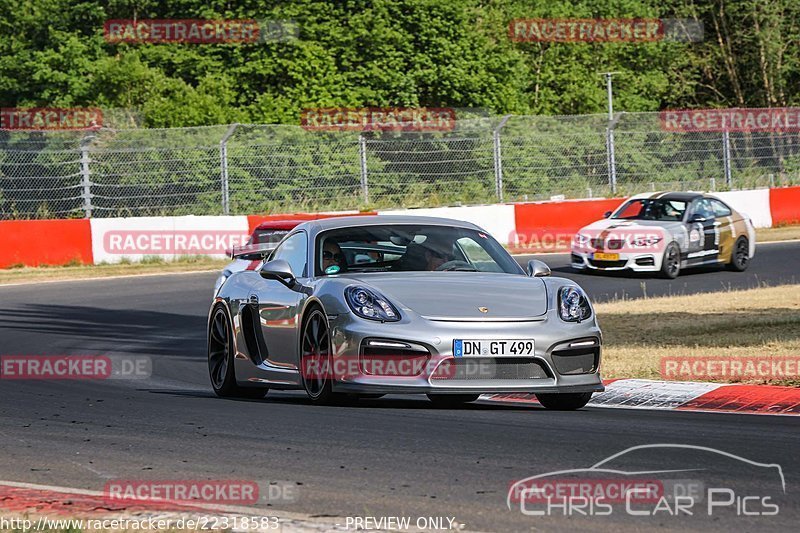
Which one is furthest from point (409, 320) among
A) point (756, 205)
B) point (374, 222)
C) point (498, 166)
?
point (756, 205)

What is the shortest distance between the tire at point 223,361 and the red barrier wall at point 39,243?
15347mm

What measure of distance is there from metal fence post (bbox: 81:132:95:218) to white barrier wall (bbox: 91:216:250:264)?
66 centimetres

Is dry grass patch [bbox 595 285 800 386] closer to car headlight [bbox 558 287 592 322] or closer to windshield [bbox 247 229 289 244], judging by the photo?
car headlight [bbox 558 287 592 322]

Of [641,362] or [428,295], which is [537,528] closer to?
[428,295]

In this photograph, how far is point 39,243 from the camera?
25.5m

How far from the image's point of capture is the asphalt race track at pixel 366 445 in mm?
5820

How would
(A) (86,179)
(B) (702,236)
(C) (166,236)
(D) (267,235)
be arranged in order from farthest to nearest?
(C) (166,236) < (A) (86,179) < (B) (702,236) < (D) (267,235)

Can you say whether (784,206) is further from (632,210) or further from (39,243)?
(39,243)

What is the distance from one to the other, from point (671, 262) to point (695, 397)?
13056mm

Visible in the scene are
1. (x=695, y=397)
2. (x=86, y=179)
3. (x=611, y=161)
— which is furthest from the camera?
(x=611, y=161)
